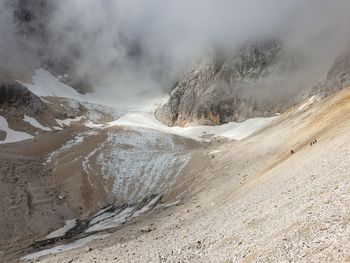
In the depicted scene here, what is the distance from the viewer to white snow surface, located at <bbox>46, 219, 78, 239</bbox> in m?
41.9

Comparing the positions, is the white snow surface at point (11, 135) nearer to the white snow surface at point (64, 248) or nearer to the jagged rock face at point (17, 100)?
the jagged rock face at point (17, 100)

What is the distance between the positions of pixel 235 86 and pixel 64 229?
7257cm

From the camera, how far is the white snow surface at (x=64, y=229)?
4194cm

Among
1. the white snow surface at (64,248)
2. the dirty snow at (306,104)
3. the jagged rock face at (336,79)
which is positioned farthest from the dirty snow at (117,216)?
the jagged rock face at (336,79)

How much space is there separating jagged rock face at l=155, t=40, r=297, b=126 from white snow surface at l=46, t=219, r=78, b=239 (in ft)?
186

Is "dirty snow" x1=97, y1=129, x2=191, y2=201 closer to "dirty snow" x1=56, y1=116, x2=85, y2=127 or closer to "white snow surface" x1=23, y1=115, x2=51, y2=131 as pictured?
"white snow surface" x1=23, y1=115, x2=51, y2=131

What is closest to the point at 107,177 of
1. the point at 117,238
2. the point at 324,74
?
the point at 117,238

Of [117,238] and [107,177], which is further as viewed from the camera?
[107,177]

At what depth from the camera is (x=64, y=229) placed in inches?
1720

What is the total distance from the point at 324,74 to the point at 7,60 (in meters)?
117

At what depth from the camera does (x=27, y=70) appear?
16550 centimetres

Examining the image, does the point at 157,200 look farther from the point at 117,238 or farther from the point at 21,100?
the point at 21,100

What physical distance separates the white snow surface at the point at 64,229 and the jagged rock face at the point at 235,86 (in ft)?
186

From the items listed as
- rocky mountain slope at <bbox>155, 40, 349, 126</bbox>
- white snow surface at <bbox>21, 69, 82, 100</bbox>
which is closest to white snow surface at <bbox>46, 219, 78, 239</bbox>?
rocky mountain slope at <bbox>155, 40, 349, 126</bbox>
